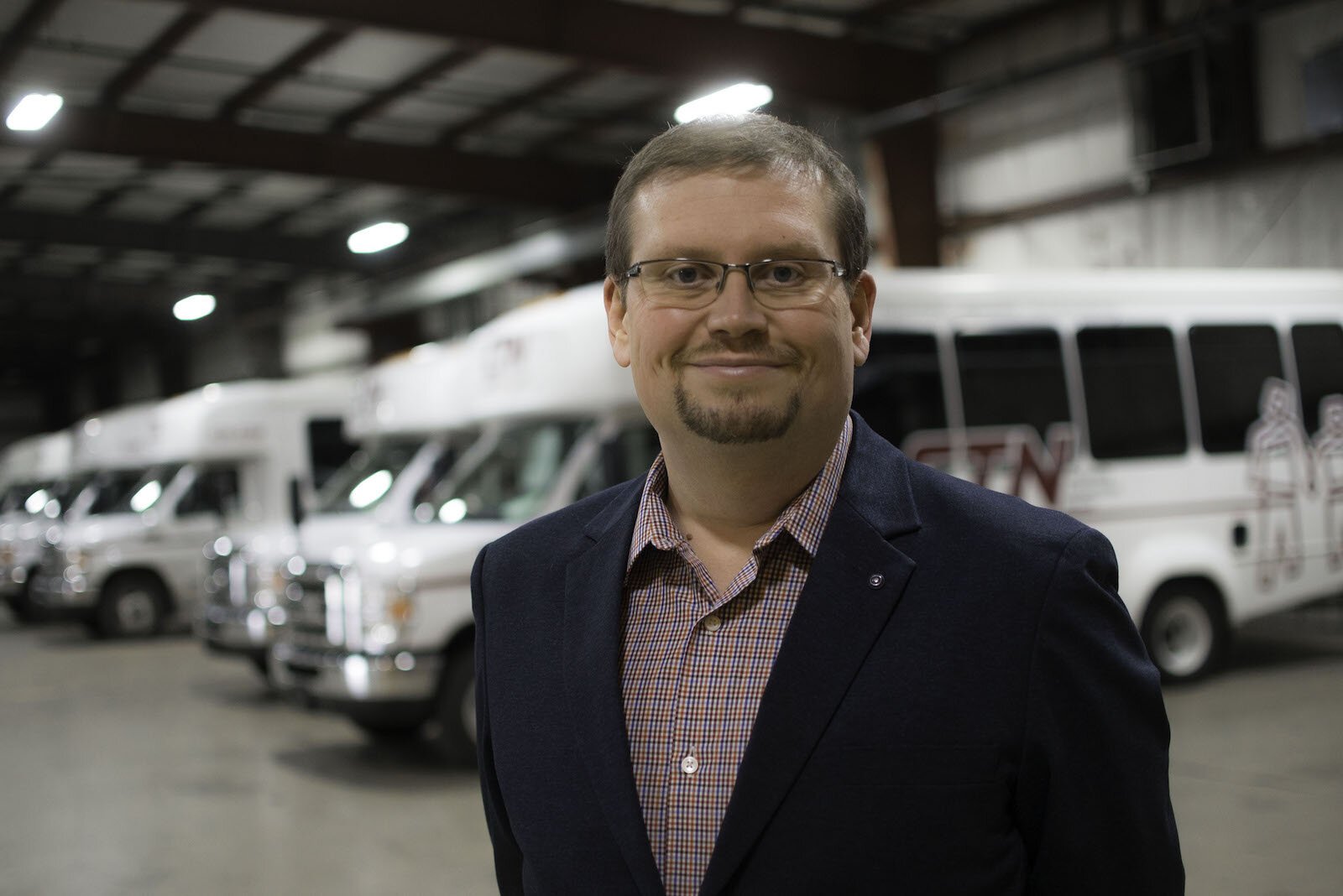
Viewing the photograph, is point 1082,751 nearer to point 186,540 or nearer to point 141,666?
point 141,666

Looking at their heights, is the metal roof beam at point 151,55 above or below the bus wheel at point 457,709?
above

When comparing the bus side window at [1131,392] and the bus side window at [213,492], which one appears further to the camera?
the bus side window at [213,492]

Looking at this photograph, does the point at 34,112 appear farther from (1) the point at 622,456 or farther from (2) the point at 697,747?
(2) the point at 697,747

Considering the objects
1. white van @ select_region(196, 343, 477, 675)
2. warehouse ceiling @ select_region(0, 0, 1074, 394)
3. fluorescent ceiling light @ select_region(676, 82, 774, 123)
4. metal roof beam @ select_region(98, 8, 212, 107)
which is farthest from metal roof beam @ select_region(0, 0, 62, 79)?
fluorescent ceiling light @ select_region(676, 82, 774, 123)

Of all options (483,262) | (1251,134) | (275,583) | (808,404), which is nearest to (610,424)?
(275,583)

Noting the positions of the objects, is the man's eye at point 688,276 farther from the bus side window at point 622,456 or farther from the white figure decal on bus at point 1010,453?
the white figure decal on bus at point 1010,453

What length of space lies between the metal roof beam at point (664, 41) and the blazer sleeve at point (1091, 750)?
36.4 feet

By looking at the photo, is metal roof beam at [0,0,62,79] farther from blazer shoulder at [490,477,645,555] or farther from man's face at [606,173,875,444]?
man's face at [606,173,875,444]

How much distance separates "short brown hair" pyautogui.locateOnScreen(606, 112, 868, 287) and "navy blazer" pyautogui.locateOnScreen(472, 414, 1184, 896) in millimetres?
371

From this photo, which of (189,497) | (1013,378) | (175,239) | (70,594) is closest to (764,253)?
(1013,378)

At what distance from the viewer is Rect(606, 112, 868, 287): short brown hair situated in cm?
174

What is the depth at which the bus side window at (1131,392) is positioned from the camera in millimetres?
9117

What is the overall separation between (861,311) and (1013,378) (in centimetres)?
731

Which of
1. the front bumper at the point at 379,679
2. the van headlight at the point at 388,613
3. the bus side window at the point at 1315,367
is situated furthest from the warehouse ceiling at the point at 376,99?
the front bumper at the point at 379,679
